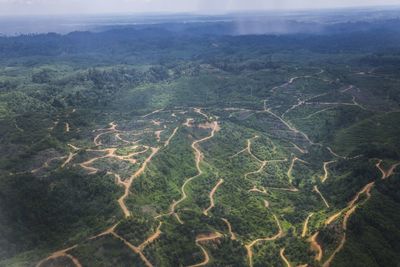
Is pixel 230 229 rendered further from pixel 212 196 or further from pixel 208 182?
pixel 208 182

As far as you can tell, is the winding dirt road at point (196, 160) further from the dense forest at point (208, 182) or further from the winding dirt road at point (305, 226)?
the winding dirt road at point (305, 226)

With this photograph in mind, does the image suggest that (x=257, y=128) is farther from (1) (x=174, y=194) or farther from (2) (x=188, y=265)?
(2) (x=188, y=265)

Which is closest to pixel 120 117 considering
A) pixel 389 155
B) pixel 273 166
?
pixel 273 166

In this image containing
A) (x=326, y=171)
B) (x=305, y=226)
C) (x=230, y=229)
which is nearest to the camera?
(x=230, y=229)

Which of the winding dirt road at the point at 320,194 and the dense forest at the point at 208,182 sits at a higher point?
the dense forest at the point at 208,182

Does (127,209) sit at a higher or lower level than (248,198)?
higher

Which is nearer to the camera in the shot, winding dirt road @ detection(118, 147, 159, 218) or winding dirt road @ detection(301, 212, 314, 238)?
winding dirt road @ detection(118, 147, 159, 218)

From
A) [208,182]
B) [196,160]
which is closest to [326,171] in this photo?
[208,182]

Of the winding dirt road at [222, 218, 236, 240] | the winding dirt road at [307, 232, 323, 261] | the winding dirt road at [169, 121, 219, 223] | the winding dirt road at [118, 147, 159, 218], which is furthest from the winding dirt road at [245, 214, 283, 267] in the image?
the winding dirt road at [118, 147, 159, 218]

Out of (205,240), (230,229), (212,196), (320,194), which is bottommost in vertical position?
(320,194)

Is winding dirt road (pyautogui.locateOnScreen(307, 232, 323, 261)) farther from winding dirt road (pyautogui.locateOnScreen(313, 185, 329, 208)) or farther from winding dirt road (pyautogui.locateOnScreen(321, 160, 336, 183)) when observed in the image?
winding dirt road (pyautogui.locateOnScreen(321, 160, 336, 183))

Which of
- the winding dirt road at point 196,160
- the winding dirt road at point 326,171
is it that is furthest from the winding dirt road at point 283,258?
the winding dirt road at point 326,171
